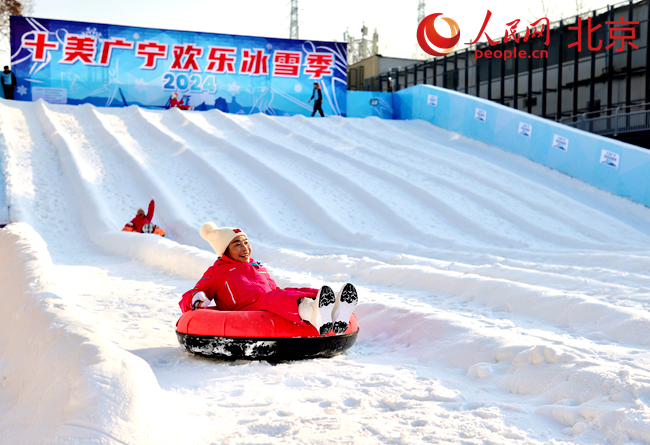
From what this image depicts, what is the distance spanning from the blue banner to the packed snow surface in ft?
9.97

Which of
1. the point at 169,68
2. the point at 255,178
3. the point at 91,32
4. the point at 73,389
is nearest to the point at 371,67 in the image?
the point at 169,68

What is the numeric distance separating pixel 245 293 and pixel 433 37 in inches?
598

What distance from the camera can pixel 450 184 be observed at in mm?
10070

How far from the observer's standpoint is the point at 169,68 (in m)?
15.5

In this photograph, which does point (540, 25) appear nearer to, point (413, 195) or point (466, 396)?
point (413, 195)

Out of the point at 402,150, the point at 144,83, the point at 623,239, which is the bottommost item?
the point at 623,239

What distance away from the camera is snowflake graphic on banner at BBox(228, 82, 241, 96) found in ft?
52.7

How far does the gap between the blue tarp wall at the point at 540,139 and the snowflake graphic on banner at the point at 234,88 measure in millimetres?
4845

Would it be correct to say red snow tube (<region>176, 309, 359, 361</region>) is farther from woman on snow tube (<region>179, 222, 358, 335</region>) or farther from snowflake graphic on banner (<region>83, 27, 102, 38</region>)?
snowflake graphic on banner (<region>83, 27, 102, 38</region>)

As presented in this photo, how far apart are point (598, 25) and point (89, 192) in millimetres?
13663

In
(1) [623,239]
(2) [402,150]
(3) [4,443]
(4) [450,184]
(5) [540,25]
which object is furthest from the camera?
(5) [540,25]

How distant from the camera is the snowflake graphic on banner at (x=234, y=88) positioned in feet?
52.7

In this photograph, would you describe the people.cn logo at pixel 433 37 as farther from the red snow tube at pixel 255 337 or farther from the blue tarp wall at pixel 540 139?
the red snow tube at pixel 255 337

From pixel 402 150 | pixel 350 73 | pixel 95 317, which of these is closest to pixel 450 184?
pixel 402 150
